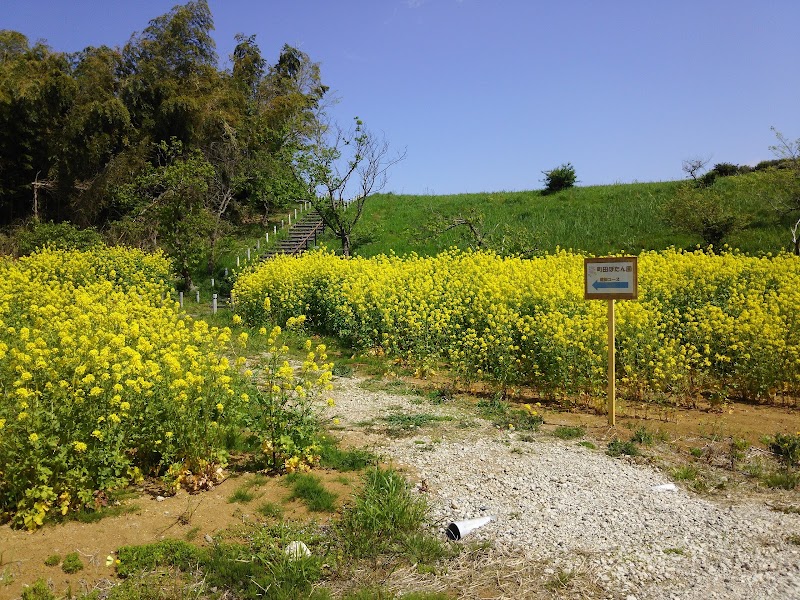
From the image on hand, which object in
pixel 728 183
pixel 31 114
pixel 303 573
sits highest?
pixel 31 114

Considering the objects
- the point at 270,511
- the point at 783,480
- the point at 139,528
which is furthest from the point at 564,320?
the point at 139,528

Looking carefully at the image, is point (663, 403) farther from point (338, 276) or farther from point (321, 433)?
point (338, 276)

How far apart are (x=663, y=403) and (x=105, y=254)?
667 inches

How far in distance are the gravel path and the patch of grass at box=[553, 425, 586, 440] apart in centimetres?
24

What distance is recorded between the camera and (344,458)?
5504mm

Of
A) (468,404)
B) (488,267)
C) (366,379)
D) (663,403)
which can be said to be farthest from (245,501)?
(488,267)

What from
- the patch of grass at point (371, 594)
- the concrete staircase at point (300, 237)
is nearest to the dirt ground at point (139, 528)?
the patch of grass at point (371, 594)

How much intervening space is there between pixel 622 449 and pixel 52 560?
4.83m

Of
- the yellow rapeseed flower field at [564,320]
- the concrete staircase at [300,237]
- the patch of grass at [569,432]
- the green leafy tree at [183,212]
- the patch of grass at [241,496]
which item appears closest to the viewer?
the patch of grass at [241,496]

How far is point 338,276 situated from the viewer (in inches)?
544

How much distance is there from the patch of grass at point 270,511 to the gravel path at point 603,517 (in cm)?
116

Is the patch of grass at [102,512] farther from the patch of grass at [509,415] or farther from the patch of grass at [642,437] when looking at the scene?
the patch of grass at [642,437]

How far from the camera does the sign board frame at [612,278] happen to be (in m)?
6.82

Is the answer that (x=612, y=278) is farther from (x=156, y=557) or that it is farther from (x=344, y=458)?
(x=156, y=557)
